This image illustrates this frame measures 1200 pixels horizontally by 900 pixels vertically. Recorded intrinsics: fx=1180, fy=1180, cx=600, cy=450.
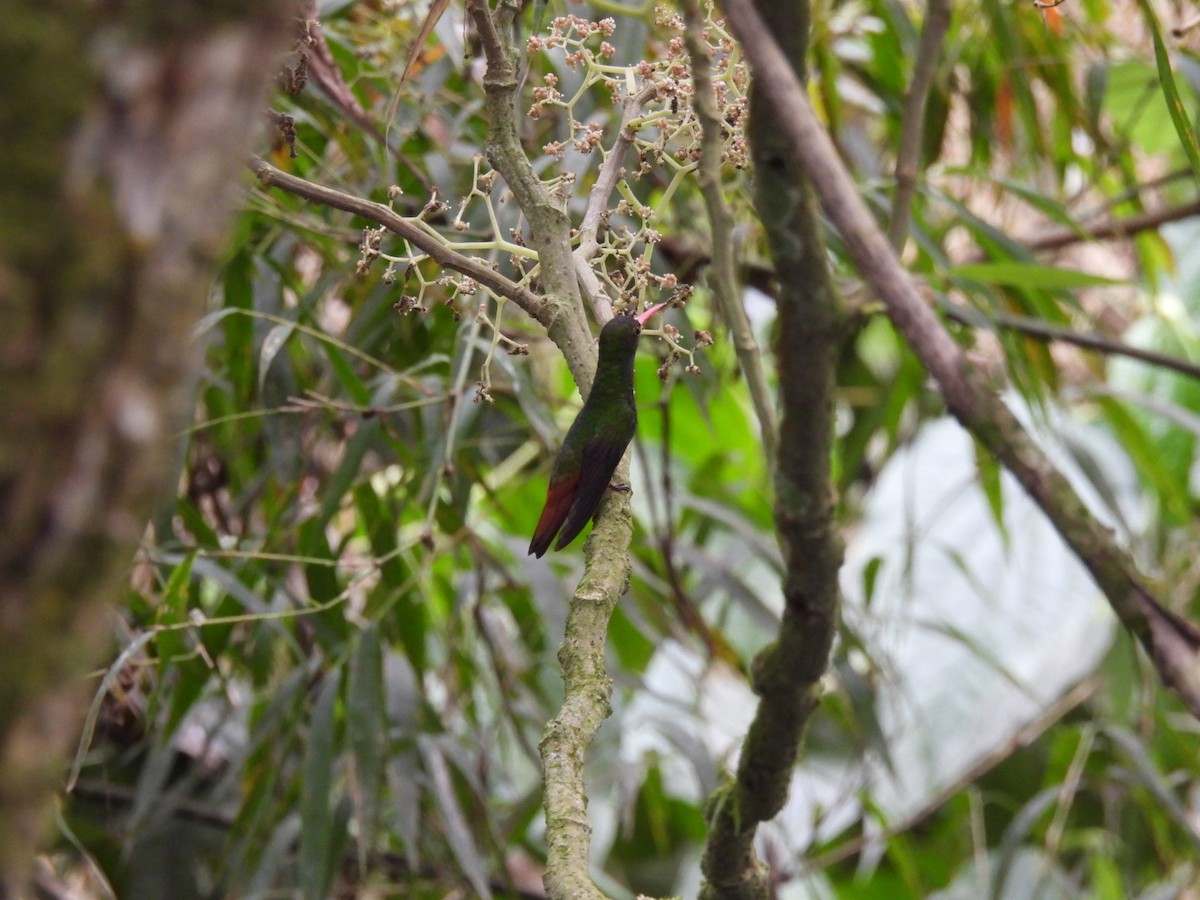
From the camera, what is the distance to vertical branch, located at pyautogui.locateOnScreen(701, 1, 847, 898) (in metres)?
0.61

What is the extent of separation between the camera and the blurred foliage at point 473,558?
5.43 ft

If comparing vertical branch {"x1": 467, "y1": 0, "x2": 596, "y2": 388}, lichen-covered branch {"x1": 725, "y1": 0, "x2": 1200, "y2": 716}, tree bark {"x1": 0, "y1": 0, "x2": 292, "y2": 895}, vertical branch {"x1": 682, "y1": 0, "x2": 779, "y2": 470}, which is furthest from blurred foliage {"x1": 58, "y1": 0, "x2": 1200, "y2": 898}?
tree bark {"x1": 0, "y1": 0, "x2": 292, "y2": 895}

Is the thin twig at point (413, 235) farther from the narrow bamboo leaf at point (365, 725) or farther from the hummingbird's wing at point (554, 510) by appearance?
the narrow bamboo leaf at point (365, 725)

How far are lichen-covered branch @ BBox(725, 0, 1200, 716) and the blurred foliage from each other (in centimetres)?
52

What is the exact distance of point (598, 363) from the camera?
3.10ft

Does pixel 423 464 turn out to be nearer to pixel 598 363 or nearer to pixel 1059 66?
pixel 598 363

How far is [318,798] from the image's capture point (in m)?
1.62

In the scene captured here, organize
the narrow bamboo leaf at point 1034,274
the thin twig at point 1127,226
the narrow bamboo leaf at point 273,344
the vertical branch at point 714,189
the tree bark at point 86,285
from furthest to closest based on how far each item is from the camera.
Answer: the thin twig at point 1127,226
the narrow bamboo leaf at point 1034,274
the narrow bamboo leaf at point 273,344
the vertical branch at point 714,189
the tree bark at point 86,285

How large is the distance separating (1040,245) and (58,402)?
9.62 feet

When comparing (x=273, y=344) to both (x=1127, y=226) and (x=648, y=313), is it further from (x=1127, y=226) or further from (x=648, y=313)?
(x=1127, y=226)

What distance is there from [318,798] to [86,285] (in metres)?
1.40

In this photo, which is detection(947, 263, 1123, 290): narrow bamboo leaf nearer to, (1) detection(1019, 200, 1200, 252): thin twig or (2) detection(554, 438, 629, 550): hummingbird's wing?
(1) detection(1019, 200, 1200, 252): thin twig

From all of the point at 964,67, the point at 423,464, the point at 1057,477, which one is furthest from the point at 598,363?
the point at 964,67

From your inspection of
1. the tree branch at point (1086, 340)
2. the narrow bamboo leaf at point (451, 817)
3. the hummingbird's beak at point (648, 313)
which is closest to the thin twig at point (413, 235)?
the hummingbird's beak at point (648, 313)
